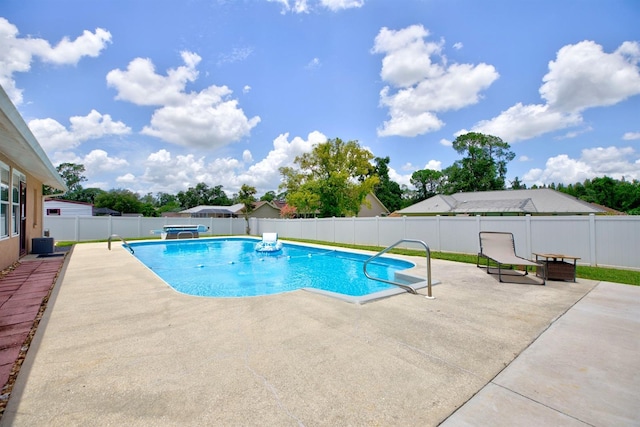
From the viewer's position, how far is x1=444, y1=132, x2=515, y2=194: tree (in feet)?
138

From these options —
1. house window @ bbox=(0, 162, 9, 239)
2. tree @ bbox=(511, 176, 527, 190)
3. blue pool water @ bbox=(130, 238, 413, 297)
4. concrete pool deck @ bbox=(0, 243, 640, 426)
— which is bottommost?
blue pool water @ bbox=(130, 238, 413, 297)

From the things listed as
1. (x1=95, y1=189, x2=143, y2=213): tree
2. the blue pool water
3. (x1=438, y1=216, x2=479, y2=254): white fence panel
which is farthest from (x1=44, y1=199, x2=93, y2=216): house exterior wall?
(x1=438, y1=216, x2=479, y2=254): white fence panel

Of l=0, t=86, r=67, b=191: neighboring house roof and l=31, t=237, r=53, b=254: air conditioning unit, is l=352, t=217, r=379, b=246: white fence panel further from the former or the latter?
l=31, t=237, r=53, b=254: air conditioning unit

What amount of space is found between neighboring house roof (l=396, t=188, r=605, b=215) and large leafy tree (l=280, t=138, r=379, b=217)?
21.6 ft

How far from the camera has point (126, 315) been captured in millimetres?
4227

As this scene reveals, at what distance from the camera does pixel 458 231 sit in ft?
39.0

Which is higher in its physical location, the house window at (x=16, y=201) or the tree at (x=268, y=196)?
the tree at (x=268, y=196)

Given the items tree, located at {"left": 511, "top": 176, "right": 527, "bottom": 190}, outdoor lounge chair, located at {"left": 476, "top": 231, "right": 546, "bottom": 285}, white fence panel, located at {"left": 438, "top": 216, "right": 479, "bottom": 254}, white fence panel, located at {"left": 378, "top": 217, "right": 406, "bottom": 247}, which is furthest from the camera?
tree, located at {"left": 511, "top": 176, "right": 527, "bottom": 190}

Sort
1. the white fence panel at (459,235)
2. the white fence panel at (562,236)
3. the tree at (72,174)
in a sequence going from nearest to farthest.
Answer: the white fence panel at (562,236) → the white fence panel at (459,235) → the tree at (72,174)

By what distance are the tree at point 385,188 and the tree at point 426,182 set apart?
17.8 ft

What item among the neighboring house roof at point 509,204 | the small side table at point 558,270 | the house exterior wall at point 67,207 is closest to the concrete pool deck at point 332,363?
the small side table at point 558,270

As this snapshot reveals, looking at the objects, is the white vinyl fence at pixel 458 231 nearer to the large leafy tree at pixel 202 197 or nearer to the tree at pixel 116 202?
the tree at pixel 116 202

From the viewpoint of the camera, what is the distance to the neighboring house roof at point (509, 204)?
22.6 metres

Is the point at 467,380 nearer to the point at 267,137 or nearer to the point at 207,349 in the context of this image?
the point at 207,349
